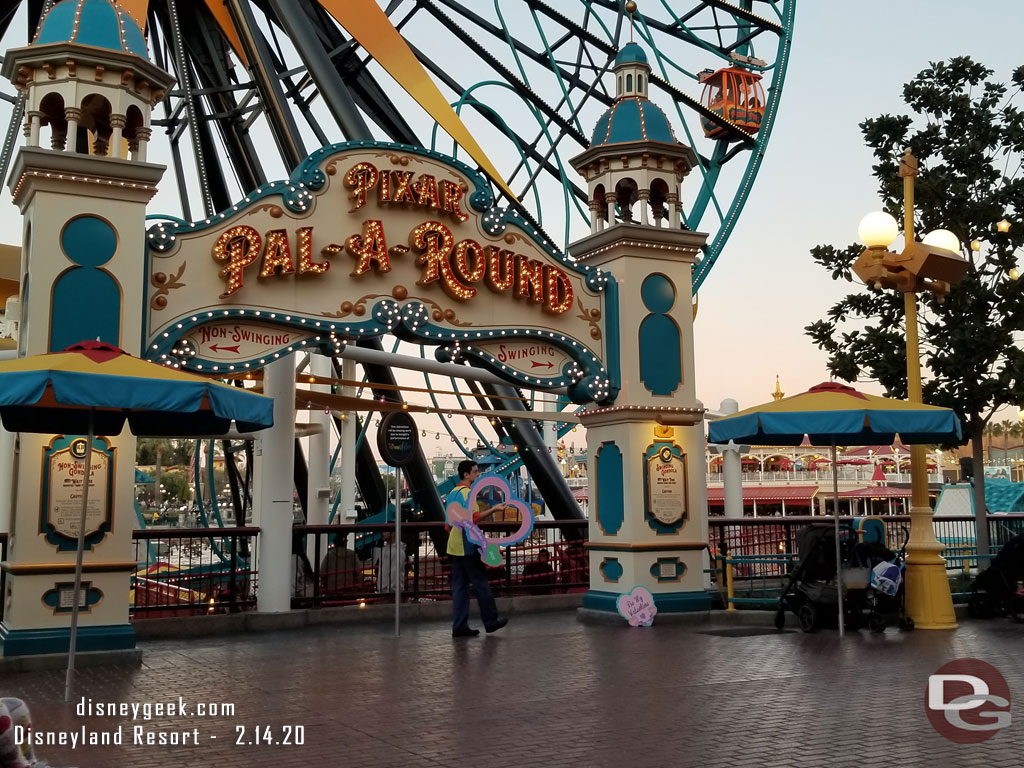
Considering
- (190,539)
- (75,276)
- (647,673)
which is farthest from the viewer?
(190,539)

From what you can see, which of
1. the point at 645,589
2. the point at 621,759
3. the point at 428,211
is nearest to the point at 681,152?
the point at 428,211

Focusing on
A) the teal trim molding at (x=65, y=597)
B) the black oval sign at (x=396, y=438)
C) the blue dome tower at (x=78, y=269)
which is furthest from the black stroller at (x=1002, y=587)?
the teal trim molding at (x=65, y=597)

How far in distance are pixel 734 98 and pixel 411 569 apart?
13.2 m

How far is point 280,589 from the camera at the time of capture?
45.2ft

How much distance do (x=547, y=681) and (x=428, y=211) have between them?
6526 millimetres

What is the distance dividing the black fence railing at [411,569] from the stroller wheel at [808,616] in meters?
4.53

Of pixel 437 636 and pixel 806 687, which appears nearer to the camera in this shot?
pixel 806 687

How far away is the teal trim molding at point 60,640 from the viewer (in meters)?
10.3

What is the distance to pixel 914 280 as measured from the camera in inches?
527

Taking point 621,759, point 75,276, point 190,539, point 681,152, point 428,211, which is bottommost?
point 621,759

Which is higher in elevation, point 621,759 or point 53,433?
point 53,433

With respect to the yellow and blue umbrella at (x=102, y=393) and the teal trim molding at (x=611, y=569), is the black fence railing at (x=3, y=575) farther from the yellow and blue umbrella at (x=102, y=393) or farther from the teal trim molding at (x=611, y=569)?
the teal trim molding at (x=611, y=569)

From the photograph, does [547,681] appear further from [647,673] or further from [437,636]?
[437,636]

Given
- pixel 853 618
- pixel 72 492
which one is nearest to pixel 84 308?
pixel 72 492
